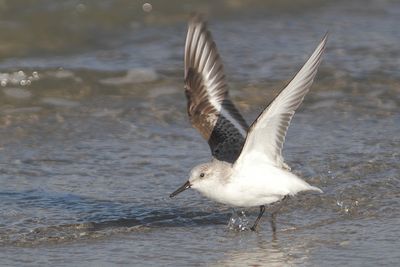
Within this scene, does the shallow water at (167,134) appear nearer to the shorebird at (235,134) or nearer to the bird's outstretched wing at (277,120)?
the shorebird at (235,134)

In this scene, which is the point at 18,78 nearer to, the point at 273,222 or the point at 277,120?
the point at 273,222

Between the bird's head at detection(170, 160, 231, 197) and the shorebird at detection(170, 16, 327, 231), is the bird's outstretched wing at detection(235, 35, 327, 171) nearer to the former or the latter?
the shorebird at detection(170, 16, 327, 231)

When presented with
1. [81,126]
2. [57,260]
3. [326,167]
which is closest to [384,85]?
[326,167]

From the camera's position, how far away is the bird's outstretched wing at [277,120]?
4809 millimetres

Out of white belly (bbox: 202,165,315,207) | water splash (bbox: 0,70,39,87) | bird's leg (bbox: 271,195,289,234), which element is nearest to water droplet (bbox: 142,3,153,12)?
water splash (bbox: 0,70,39,87)

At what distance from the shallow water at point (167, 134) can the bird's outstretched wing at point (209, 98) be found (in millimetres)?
373

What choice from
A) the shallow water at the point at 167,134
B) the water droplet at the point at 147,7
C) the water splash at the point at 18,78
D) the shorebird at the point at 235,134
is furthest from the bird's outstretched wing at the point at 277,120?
the water droplet at the point at 147,7

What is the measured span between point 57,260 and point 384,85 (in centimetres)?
368

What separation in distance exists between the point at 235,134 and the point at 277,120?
2.06ft

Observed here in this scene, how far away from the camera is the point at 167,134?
6.87m

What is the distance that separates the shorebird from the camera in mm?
4957

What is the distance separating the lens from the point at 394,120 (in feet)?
23.1

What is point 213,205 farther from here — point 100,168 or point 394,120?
point 394,120

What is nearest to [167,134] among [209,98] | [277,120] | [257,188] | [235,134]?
[209,98]
